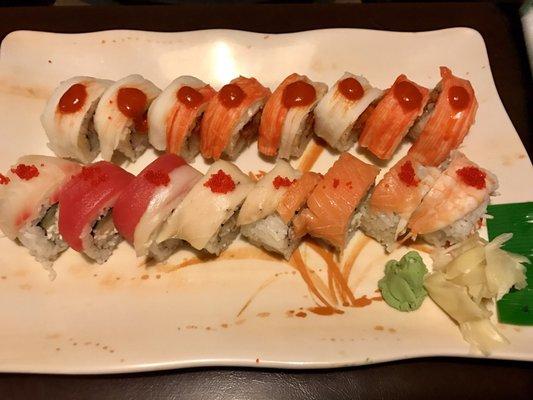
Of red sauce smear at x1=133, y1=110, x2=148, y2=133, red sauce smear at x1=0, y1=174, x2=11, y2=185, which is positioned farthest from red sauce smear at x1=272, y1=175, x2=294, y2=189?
red sauce smear at x1=0, y1=174, x2=11, y2=185

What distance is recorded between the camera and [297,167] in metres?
2.74

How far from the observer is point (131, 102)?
2.55 metres

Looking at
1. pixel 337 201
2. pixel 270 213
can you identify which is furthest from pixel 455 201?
pixel 270 213

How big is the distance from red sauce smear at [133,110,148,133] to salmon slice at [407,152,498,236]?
5.01 ft

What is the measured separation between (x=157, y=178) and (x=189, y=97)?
53 centimetres

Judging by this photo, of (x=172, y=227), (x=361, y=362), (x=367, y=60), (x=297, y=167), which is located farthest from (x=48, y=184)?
(x=367, y=60)

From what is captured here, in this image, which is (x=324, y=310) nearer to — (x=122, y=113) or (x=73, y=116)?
(x=122, y=113)

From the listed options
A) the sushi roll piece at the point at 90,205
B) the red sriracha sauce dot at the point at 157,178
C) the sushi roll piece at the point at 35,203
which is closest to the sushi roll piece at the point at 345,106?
the red sriracha sauce dot at the point at 157,178

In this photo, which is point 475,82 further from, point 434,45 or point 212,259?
point 212,259

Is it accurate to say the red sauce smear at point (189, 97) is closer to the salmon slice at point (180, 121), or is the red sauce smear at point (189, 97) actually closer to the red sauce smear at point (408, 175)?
the salmon slice at point (180, 121)

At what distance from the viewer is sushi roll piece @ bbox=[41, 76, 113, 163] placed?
2543 mm

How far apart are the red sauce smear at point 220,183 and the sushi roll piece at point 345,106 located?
0.64 m

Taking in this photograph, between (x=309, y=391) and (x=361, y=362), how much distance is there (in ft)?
0.90

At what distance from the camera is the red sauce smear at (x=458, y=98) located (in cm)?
247
